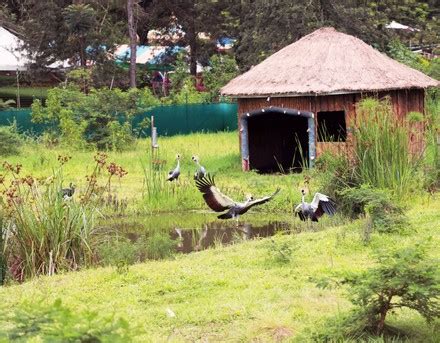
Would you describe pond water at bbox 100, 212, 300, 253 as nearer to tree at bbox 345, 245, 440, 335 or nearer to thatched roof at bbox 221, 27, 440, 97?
thatched roof at bbox 221, 27, 440, 97

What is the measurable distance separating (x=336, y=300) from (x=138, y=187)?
1089 cm

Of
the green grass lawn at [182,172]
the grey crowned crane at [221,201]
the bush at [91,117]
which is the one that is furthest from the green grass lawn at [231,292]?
the bush at [91,117]

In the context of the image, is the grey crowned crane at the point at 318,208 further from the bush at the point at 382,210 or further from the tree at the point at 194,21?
the tree at the point at 194,21

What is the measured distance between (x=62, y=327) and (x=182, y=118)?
83.1ft

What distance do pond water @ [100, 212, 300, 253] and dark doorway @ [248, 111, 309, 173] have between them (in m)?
6.61

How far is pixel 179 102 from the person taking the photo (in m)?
32.8

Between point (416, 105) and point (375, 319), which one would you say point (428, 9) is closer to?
point (416, 105)

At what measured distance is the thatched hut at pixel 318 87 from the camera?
19.0 meters

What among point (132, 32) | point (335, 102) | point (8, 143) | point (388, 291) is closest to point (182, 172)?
point (335, 102)

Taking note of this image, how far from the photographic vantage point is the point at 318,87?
18.9 m

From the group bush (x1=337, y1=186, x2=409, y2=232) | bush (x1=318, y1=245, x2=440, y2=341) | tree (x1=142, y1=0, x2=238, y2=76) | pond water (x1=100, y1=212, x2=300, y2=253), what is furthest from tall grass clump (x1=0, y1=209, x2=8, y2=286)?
tree (x1=142, y1=0, x2=238, y2=76)

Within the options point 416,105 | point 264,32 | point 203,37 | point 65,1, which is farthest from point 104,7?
point 416,105

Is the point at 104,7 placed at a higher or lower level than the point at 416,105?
higher

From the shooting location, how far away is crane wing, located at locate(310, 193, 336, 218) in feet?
39.0
